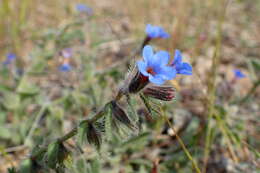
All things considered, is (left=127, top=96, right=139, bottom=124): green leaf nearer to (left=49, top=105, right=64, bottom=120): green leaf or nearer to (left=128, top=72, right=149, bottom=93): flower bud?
(left=128, top=72, right=149, bottom=93): flower bud

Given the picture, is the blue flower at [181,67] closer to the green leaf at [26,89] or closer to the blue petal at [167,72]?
the blue petal at [167,72]

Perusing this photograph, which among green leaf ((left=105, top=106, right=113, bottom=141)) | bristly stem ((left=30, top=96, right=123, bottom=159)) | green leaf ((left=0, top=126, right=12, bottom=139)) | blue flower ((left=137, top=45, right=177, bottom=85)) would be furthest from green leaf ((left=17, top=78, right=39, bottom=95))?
blue flower ((left=137, top=45, right=177, bottom=85))

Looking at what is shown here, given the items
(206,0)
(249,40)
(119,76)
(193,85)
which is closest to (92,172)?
(119,76)

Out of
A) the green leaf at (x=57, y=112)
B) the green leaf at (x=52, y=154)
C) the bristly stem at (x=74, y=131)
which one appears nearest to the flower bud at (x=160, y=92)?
the bristly stem at (x=74, y=131)

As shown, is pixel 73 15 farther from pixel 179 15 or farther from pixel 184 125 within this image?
pixel 184 125

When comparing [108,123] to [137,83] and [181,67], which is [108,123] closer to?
[137,83]
